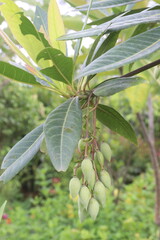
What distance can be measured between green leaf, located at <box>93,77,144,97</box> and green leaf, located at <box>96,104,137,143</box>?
74 mm

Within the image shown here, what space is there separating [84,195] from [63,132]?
5.1 inches

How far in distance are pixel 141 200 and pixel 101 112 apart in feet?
8.77

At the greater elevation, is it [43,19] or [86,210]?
[43,19]

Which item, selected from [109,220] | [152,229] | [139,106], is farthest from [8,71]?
[109,220]

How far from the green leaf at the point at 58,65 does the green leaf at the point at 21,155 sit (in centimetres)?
12

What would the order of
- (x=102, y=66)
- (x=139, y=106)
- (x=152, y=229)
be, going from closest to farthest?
(x=102, y=66) → (x=139, y=106) → (x=152, y=229)

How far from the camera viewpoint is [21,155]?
A: 59 cm

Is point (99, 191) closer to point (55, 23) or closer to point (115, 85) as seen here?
point (115, 85)

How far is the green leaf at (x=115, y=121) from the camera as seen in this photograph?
63 centimetres

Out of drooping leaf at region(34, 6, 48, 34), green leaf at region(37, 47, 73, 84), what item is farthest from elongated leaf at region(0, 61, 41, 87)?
drooping leaf at region(34, 6, 48, 34)

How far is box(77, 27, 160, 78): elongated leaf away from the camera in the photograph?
0.43 meters

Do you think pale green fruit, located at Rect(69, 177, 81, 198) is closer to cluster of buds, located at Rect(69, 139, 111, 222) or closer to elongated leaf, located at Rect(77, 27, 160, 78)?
cluster of buds, located at Rect(69, 139, 111, 222)

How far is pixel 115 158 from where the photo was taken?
4.72m

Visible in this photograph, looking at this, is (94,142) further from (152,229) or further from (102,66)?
(152,229)
